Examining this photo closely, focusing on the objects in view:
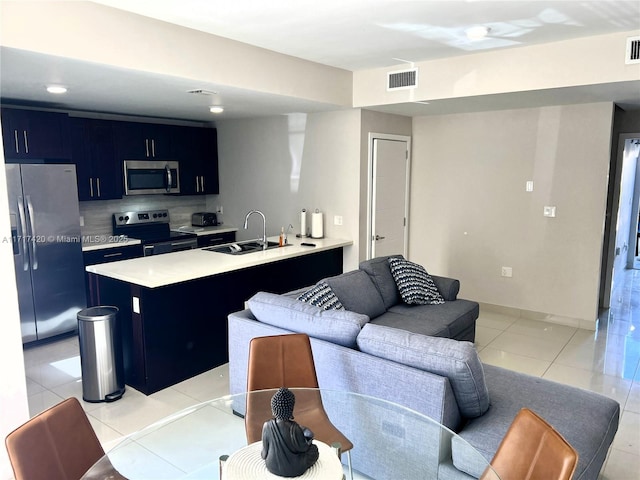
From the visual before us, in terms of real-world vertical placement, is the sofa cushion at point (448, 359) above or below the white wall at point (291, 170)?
below

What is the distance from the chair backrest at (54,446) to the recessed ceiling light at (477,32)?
3337 mm

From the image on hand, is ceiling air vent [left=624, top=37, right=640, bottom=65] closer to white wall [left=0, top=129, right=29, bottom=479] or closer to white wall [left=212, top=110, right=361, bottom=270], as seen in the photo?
white wall [left=212, top=110, right=361, bottom=270]

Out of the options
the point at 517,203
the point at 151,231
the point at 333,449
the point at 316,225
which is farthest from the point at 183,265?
the point at 517,203

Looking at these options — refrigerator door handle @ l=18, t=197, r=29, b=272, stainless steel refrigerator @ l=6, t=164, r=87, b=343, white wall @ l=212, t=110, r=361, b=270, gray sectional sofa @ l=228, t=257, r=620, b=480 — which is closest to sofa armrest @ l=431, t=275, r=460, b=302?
white wall @ l=212, t=110, r=361, b=270

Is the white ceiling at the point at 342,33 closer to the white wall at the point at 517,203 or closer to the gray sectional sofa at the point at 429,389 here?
the white wall at the point at 517,203

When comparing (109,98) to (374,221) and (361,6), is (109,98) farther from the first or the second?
(374,221)

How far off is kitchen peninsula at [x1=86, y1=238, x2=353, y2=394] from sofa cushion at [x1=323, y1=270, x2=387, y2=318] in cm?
75

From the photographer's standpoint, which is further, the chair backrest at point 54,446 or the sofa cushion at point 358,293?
the sofa cushion at point 358,293

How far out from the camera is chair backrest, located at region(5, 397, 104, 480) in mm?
1461

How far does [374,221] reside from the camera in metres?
5.41

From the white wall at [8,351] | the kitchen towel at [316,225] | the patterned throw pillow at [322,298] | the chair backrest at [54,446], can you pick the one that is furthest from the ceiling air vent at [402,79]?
the chair backrest at [54,446]

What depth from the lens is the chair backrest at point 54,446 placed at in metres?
1.46

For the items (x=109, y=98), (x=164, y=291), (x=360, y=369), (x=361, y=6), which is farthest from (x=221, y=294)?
(x=361, y=6)

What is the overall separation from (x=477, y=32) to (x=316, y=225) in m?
2.69
